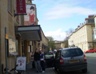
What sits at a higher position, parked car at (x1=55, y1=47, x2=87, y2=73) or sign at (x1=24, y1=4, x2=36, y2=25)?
sign at (x1=24, y1=4, x2=36, y2=25)

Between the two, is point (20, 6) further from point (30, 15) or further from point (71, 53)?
point (30, 15)

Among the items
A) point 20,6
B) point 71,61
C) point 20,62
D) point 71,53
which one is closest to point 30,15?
Answer: point 20,6

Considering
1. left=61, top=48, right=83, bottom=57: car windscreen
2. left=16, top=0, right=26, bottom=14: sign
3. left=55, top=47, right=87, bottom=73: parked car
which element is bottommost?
left=55, top=47, right=87, bottom=73: parked car

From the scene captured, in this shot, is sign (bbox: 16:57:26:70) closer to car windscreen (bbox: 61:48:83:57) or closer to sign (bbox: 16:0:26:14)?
car windscreen (bbox: 61:48:83:57)

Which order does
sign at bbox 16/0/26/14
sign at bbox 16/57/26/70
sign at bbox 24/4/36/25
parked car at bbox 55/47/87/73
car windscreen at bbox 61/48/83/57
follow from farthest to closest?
sign at bbox 24/4/36/25
sign at bbox 16/0/26/14
car windscreen at bbox 61/48/83/57
parked car at bbox 55/47/87/73
sign at bbox 16/57/26/70

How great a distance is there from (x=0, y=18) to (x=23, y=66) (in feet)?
9.29

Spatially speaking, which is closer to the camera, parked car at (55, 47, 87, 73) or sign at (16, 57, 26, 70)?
sign at (16, 57, 26, 70)

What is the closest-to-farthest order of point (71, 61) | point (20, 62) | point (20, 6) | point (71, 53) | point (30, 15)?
point (20, 62), point (71, 61), point (71, 53), point (20, 6), point (30, 15)

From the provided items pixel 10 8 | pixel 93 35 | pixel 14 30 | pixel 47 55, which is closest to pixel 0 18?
pixel 10 8

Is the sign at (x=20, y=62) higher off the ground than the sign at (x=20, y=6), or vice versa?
the sign at (x=20, y=6)

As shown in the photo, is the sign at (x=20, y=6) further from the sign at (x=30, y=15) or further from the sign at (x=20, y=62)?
the sign at (x=30, y=15)

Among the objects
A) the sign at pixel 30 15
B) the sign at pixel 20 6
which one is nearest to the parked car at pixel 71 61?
the sign at pixel 20 6

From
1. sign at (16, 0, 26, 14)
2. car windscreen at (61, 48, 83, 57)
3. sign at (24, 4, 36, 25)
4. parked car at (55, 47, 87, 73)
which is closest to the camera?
parked car at (55, 47, 87, 73)

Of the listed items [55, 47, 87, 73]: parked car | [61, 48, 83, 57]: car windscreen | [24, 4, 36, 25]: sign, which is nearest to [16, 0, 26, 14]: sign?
[61, 48, 83, 57]: car windscreen
